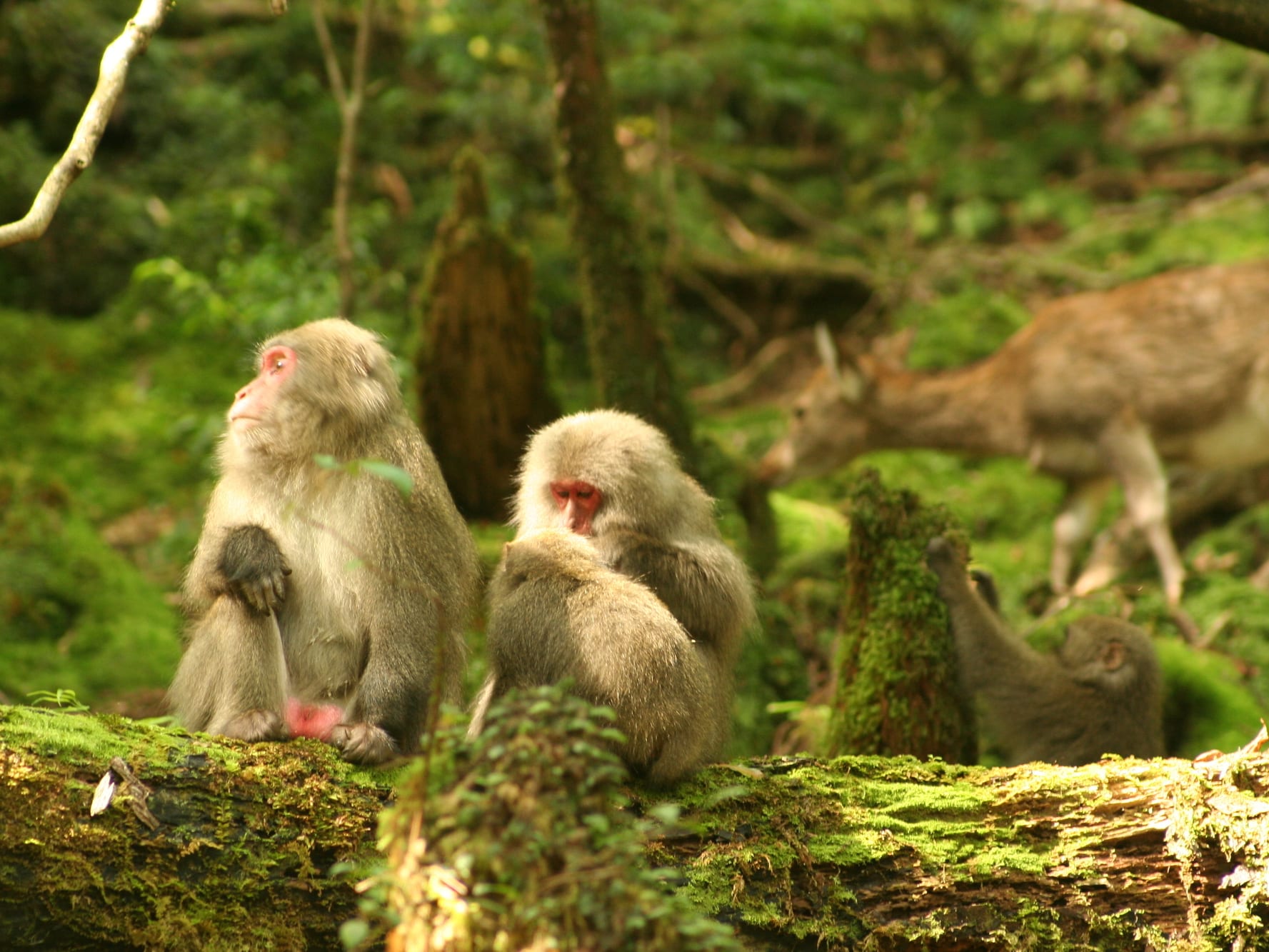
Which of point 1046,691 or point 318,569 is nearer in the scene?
point 318,569

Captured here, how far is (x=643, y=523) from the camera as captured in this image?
5.54 metres

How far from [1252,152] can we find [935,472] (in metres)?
8.43

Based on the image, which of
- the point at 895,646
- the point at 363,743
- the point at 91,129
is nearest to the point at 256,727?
the point at 363,743

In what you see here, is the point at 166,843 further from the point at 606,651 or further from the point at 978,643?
the point at 978,643

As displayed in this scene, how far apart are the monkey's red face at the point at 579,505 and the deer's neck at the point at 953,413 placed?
24.9 feet

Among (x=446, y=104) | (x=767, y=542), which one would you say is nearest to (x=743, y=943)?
(x=767, y=542)

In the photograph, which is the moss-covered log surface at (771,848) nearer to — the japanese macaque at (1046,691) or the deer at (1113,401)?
the japanese macaque at (1046,691)

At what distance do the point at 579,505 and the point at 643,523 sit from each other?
29 cm

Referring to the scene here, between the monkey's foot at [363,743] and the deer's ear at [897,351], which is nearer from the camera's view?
the monkey's foot at [363,743]

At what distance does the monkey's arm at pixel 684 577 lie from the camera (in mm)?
5395

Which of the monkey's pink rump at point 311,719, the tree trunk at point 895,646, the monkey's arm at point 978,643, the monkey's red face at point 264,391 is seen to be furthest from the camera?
the monkey's arm at point 978,643

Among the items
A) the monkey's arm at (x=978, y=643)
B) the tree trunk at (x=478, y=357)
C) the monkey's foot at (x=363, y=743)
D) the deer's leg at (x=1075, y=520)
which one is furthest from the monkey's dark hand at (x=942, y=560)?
the deer's leg at (x=1075, y=520)

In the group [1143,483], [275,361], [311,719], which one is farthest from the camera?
[1143,483]

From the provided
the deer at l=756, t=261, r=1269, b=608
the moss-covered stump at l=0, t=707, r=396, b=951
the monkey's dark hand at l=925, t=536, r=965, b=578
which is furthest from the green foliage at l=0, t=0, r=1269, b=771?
the moss-covered stump at l=0, t=707, r=396, b=951
